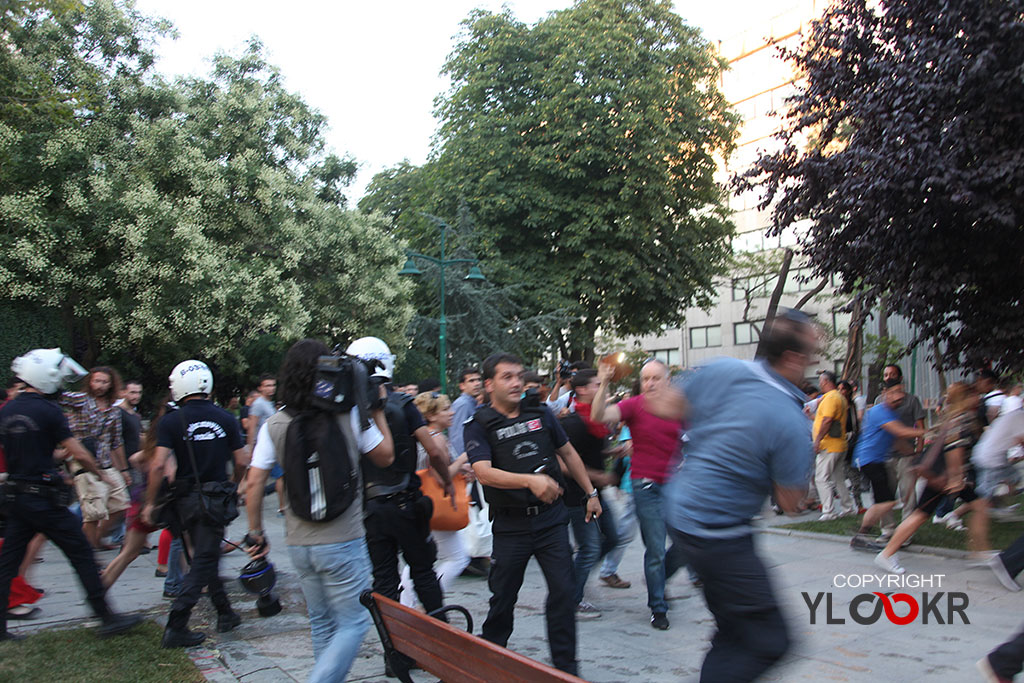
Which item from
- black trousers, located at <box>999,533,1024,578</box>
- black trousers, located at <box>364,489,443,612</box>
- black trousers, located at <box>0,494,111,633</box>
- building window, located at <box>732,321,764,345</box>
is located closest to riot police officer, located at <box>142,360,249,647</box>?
black trousers, located at <box>0,494,111,633</box>

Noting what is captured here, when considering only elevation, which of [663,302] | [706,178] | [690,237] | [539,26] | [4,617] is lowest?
[4,617]

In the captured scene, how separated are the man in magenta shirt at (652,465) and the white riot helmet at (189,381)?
2.76 meters

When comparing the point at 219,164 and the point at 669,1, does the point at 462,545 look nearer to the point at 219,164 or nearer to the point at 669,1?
the point at 219,164

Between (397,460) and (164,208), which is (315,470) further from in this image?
(164,208)

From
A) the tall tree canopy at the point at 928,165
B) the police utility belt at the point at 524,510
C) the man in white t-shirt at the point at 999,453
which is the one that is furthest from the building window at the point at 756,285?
the police utility belt at the point at 524,510

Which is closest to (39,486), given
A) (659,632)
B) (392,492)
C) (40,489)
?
(40,489)

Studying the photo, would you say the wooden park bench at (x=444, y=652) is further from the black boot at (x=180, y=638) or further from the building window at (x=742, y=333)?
the building window at (x=742, y=333)

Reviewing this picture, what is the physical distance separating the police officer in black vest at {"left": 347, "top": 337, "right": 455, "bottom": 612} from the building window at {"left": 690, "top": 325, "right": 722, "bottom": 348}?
141ft

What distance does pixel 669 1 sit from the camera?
2692 cm

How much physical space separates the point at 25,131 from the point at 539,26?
14553mm

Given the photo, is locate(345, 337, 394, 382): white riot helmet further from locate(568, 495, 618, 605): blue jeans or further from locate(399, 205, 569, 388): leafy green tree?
locate(399, 205, 569, 388): leafy green tree

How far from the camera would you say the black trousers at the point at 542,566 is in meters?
4.16

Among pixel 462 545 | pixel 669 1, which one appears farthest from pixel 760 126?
pixel 462 545

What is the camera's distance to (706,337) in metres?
47.0
